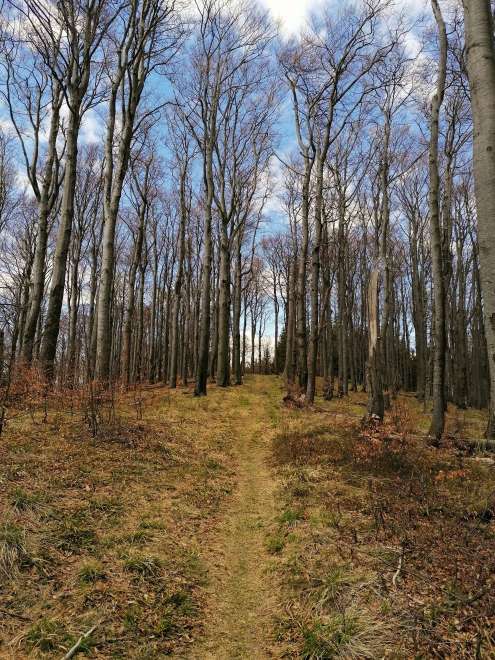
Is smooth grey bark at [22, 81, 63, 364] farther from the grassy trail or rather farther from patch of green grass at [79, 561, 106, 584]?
patch of green grass at [79, 561, 106, 584]

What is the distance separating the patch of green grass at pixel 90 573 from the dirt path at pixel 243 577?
3.32 ft

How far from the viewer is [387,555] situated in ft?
13.2

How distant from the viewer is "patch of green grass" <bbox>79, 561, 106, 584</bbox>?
3581mm

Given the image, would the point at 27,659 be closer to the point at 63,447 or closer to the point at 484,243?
the point at 63,447

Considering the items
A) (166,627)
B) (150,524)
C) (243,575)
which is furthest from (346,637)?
(150,524)

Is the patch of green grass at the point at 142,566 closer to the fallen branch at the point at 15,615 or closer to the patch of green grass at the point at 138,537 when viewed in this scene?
the patch of green grass at the point at 138,537

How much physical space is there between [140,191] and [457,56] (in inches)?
546

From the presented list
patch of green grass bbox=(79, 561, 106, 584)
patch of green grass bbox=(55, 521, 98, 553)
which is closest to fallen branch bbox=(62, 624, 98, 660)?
patch of green grass bbox=(79, 561, 106, 584)

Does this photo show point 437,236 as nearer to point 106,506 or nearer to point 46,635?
point 106,506

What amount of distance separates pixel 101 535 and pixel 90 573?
27.7 inches

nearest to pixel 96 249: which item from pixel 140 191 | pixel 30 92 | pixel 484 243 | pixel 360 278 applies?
pixel 140 191

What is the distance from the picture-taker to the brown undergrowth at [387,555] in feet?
9.69

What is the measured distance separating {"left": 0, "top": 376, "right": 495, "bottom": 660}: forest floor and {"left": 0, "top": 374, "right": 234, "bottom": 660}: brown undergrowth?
0.7 inches

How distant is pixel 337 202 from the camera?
19562 millimetres
